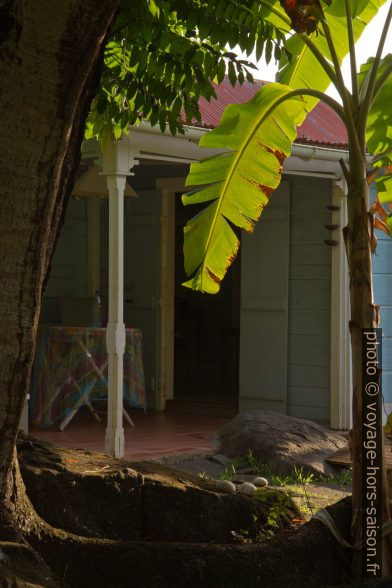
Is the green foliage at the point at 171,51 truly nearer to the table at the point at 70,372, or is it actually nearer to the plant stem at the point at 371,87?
the plant stem at the point at 371,87

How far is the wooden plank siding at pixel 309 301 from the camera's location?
35.6ft

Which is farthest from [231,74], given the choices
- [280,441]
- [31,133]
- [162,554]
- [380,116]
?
[280,441]

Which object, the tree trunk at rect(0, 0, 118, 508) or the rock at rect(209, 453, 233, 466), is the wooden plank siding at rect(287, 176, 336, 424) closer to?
the rock at rect(209, 453, 233, 466)

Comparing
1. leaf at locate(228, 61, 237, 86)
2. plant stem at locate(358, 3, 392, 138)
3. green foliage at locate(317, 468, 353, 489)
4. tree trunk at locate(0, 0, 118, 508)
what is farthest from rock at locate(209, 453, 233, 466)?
tree trunk at locate(0, 0, 118, 508)

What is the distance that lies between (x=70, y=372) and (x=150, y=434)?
100 cm

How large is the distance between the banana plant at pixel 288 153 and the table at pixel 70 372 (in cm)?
465

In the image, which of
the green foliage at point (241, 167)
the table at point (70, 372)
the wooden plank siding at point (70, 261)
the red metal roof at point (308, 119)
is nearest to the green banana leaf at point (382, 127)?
the green foliage at point (241, 167)

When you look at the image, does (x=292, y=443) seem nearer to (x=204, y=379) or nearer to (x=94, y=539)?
(x=94, y=539)

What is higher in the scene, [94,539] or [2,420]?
[2,420]

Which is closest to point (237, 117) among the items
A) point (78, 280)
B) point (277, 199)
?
point (277, 199)

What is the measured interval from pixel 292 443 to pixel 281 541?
4762 mm

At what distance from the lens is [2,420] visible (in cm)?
326

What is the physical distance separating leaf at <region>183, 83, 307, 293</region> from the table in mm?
4687

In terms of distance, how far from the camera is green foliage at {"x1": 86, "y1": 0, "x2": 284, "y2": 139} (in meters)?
4.26
